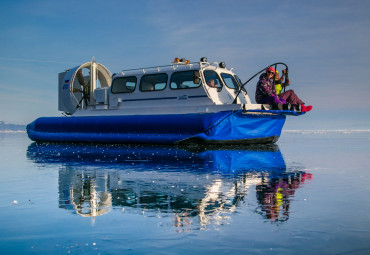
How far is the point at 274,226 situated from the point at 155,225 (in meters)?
0.84

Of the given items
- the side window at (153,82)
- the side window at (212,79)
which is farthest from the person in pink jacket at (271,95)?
the side window at (153,82)

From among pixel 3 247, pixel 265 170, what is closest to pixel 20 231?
pixel 3 247

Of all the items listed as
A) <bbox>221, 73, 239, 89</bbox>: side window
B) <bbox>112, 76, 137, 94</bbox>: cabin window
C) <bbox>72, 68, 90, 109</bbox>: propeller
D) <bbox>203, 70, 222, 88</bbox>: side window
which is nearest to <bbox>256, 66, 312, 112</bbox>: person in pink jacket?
<bbox>221, 73, 239, 89</bbox>: side window

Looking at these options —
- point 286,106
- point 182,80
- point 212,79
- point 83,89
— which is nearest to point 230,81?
point 212,79

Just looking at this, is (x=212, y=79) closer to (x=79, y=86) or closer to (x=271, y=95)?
(x=271, y=95)

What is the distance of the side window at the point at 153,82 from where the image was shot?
45.6 feet

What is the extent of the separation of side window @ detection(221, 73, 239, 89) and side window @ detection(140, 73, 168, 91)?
1.96 m

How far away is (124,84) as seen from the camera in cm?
1495

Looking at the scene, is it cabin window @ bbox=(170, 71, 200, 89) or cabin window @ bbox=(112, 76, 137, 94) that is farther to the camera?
cabin window @ bbox=(112, 76, 137, 94)

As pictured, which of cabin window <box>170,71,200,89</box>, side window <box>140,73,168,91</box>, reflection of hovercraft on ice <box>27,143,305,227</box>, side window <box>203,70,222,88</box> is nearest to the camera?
reflection of hovercraft on ice <box>27,143,305,227</box>

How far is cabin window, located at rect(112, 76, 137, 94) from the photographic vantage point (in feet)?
48.2

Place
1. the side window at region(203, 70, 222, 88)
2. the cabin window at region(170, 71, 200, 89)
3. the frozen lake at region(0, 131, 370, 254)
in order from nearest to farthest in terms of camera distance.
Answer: the frozen lake at region(0, 131, 370, 254) → the side window at region(203, 70, 222, 88) → the cabin window at region(170, 71, 200, 89)

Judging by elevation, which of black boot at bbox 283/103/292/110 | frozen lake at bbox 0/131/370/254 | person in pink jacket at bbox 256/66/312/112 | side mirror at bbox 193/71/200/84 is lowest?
frozen lake at bbox 0/131/370/254

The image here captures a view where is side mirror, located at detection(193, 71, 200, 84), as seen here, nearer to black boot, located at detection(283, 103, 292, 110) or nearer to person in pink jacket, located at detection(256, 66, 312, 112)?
person in pink jacket, located at detection(256, 66, 312, 112)
